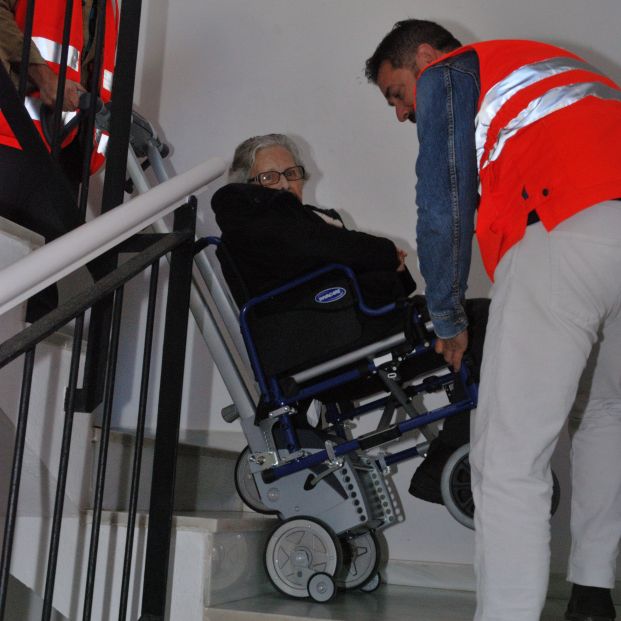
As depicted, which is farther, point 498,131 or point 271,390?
point 271,390

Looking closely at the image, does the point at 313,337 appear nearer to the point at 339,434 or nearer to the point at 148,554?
the point at 339,434

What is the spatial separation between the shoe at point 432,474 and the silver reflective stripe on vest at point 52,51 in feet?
4.49

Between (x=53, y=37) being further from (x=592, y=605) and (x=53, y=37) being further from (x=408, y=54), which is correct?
(x=592, y=605)

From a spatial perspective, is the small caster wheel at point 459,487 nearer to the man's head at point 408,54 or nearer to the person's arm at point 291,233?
the person's arm at point 291,233

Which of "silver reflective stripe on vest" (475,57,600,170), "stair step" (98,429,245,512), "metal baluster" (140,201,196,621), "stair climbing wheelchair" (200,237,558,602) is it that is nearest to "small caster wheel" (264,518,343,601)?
"stair climbing wheelchair" (200,237,558,602)

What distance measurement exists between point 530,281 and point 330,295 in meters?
0.85

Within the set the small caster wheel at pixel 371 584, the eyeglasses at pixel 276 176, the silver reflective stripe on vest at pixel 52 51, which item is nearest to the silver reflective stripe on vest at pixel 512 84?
the silver reflective stripe on vest at pixel 52 51

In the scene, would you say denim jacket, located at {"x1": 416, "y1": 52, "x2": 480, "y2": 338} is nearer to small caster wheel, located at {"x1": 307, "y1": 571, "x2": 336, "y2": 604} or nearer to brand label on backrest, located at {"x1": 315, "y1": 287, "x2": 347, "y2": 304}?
brand label on backrest, located at {"x1": 315, "y1": 287, "x2": 347, "y2": 304}

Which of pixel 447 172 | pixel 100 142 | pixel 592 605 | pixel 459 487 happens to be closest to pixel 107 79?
Answer: pixel 100 142

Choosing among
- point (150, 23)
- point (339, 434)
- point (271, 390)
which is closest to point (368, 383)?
point (339, 434)

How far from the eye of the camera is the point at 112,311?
4.68ft

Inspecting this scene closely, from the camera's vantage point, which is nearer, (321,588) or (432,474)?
(321,588)

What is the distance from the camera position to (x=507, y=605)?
1202 millimetres

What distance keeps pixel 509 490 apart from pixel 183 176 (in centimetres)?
80
